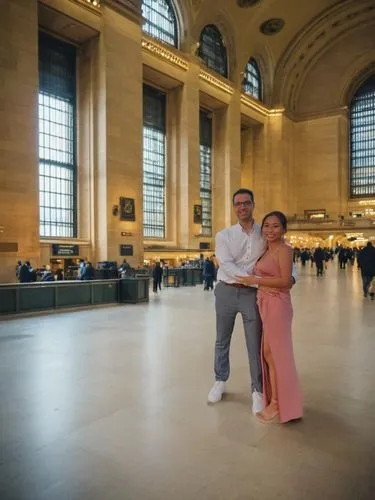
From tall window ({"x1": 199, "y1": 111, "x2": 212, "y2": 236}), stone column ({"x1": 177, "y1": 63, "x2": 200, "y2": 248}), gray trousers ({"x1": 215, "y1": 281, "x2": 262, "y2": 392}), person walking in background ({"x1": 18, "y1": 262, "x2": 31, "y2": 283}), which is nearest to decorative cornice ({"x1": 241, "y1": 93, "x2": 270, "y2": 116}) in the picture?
tall window ({"x1": 199, "y1": 111, "x2": 212, "y2": 236})

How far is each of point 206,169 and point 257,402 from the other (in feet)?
93.6

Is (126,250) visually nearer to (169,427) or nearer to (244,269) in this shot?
(244,269)

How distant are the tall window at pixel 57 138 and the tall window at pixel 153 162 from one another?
18.9ft

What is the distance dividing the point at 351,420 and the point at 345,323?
15.5 feet

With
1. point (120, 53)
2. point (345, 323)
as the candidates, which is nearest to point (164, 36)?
point (120, 53)

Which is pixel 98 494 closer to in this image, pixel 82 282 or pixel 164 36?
pixel 82 282

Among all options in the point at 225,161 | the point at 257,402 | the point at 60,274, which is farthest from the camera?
the point at 225,161

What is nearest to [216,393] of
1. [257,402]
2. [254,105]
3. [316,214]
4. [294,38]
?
[257,402]

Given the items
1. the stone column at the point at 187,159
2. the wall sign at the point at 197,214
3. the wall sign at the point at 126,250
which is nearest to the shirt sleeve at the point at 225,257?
the wall sign at the point at 126,250

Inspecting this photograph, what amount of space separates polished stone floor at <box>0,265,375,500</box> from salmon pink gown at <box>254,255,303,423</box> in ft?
0.48

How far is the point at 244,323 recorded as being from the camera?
357 cm

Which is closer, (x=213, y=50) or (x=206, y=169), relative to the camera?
(x=213, y=50)

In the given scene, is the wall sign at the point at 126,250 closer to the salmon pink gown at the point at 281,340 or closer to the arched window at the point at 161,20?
the arched window at the point at 161,20

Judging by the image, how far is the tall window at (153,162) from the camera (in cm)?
2566
